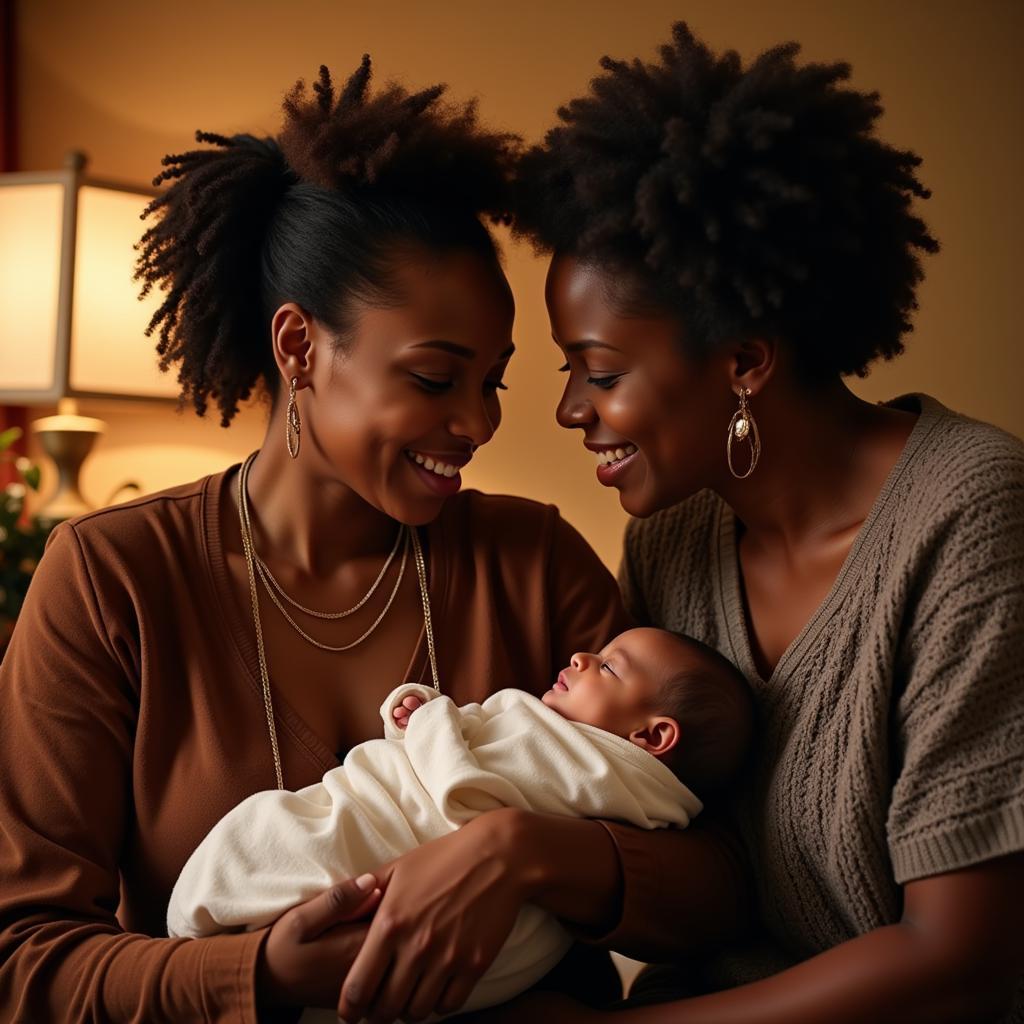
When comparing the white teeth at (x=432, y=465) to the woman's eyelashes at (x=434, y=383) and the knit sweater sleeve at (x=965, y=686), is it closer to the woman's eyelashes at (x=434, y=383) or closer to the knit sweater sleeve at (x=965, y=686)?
the woman's eyelashes at (x=434, y=383)

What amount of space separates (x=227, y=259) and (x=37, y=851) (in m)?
0.80

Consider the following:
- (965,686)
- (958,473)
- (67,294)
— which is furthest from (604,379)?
(67,294)

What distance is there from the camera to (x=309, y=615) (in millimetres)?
1640

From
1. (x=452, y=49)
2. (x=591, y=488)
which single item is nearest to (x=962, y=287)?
(x=591, y=488)

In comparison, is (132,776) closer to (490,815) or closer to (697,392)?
(490,815)

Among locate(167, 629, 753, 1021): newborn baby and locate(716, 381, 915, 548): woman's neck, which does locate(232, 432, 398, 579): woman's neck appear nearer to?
locate(167, 629, 753, 1021): newborn baby

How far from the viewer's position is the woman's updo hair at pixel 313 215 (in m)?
1.56

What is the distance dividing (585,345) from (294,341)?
39 centimetres

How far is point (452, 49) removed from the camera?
2830 millimetres

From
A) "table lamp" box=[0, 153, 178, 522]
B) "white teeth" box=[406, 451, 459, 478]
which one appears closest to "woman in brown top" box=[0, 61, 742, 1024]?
"white teeth" box=[406, 451, 459, 478]

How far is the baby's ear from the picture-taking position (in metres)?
1.45

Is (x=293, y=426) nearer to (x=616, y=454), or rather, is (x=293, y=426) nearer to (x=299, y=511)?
(x=299, y=511)

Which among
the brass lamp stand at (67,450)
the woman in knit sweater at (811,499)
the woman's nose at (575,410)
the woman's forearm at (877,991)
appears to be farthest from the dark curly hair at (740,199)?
the brass lamp stand at (67,450)

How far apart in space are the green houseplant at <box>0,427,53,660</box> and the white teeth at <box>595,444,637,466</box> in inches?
52.8
